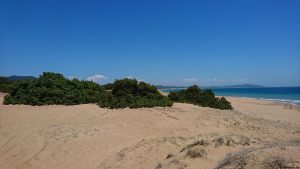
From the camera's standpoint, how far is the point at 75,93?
16.6 meters

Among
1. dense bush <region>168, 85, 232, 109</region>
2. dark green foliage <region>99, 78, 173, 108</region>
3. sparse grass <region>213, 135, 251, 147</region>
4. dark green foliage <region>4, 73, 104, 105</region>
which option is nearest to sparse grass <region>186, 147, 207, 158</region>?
sparse grass <region>213, 135, 251, 147</region>

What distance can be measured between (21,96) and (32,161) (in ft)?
29.2

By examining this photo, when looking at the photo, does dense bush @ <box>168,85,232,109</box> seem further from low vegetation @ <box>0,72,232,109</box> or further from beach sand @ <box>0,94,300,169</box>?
beach sand @ <box>0,94,300,169</box>

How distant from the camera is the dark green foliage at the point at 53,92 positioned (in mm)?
16078

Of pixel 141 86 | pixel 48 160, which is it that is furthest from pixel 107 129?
pixel 141 86

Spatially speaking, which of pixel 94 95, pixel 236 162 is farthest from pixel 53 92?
pixel 236 162

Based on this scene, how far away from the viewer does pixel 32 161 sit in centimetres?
890

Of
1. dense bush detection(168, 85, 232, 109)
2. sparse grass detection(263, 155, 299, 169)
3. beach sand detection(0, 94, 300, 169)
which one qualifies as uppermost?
dense bush detection(168, 85, 232, 109)

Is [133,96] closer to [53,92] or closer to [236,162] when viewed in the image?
[53,92]

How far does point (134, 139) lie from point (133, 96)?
661 centimetres

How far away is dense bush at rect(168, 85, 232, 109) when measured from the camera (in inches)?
689

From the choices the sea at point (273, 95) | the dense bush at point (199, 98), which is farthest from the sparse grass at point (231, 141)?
the sea at point (273, 95)

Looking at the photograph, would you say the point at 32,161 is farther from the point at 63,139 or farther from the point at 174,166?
the point at 174,166

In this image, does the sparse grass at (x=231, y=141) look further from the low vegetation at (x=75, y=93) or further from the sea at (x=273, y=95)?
the sea at (x=273, y=95)
